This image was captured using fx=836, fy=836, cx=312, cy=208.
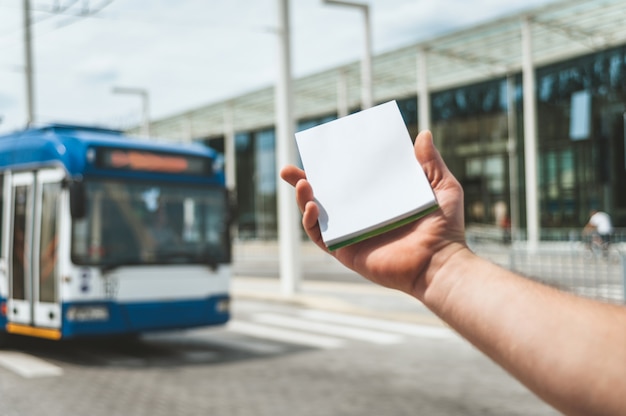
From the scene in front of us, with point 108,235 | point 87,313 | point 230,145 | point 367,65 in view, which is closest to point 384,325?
point 108,235

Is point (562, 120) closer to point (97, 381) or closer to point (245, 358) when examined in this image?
point (245, 358)

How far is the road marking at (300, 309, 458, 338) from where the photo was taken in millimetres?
11670

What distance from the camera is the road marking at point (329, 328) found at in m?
11.3

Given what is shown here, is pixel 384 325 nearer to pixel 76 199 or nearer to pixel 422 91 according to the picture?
pixel 76 199

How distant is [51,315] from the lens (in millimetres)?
8992

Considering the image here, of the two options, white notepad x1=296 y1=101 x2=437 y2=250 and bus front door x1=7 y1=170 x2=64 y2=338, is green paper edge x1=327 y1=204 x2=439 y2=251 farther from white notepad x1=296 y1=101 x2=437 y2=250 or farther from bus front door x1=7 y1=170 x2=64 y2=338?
bus front door x1=7 y1=170 x2=64 y2=338

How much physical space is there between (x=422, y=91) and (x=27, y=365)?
23.6m

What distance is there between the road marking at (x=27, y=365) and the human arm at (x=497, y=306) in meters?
7.62

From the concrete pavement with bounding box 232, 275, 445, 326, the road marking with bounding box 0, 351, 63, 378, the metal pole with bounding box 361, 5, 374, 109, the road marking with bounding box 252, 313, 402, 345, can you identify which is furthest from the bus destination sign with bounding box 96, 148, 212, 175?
the metal pole with bounding box 361, 5, 374, 109

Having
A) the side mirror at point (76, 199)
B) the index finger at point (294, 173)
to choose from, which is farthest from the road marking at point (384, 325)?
the index finger at point (294, 173)

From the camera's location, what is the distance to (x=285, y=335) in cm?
1189

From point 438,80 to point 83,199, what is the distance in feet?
81.2

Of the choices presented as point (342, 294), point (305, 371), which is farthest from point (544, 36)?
point (305, 371)

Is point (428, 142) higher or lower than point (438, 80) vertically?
lower
